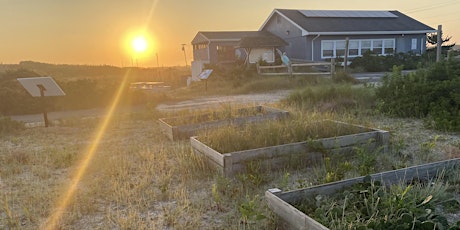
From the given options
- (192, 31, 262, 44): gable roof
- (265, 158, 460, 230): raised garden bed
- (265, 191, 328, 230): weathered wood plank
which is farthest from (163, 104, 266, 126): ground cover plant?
(192, 31, 262, 44): gable roof

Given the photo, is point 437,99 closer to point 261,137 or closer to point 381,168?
point 381,168

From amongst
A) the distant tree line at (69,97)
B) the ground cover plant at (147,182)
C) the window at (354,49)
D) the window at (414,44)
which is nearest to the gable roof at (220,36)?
the window at (354,49)

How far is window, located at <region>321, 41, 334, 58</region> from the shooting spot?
30109 millimetres

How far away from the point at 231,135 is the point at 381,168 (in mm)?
2203

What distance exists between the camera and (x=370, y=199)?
3387 millimetres

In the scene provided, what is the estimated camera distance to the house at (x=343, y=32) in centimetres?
2992

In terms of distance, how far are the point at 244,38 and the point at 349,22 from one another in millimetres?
9358

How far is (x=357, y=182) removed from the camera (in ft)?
12.5

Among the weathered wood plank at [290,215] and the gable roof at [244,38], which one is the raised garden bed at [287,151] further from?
the gable roof at [244,38]

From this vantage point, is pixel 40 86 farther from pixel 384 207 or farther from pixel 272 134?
pixel 384 207

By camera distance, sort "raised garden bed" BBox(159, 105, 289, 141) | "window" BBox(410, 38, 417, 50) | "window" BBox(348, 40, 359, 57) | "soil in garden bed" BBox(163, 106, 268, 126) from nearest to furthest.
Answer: "raised garden bed" BBox(159, 105, 289, 141), "soil in garden bed" BBox(163, 106, 268, 126), "window" BBox(348, 40, 359, 57), "window" BBox(410, 38, 417, 50)

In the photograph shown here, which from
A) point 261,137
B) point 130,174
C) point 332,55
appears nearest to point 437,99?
point 261,137

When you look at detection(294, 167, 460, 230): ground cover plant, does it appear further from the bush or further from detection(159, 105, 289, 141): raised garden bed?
detection(159, 105, 289, 141): raised garden bed

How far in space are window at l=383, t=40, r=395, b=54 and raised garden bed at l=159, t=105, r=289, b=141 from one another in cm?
2673
